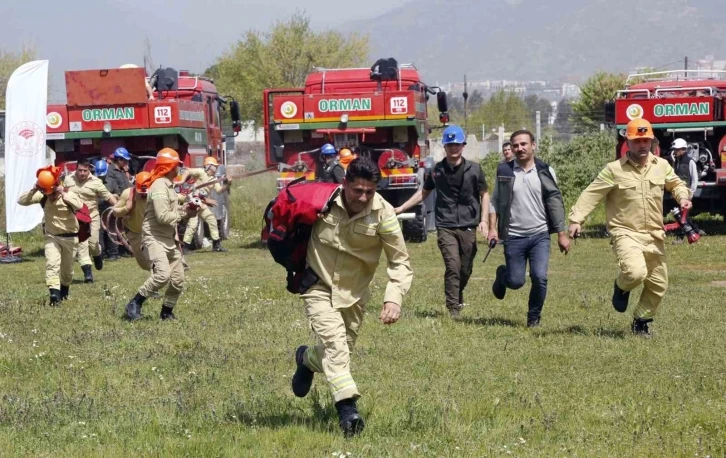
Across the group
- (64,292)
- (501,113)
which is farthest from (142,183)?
(501,113)

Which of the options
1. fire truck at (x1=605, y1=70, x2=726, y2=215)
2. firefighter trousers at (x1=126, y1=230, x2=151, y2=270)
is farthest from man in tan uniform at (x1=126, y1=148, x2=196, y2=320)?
fire truck at (x1=605, y1=70, x2=726, y2=215)

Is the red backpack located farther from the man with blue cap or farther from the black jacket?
the black jacket

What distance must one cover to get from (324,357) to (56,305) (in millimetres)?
7404

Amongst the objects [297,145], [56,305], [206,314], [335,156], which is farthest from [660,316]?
[297,145]

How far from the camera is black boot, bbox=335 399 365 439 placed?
6668 millimetres

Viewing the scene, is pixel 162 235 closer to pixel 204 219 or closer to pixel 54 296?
pixel 54 296

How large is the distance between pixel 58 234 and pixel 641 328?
22.4 ft

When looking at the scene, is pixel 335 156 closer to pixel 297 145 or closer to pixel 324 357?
pixel 297 145

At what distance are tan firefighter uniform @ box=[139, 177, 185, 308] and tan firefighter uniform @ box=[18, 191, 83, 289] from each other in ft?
7.00

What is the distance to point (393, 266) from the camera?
7.05 metres

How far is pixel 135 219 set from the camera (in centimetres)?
1222

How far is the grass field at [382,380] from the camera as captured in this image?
6.63 m

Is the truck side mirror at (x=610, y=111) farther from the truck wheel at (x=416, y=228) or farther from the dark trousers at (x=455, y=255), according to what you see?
the dark trousers at (x=455, y=255)

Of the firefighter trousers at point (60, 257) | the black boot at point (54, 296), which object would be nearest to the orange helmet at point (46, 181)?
the firefighter trousers at point (60, 257)
